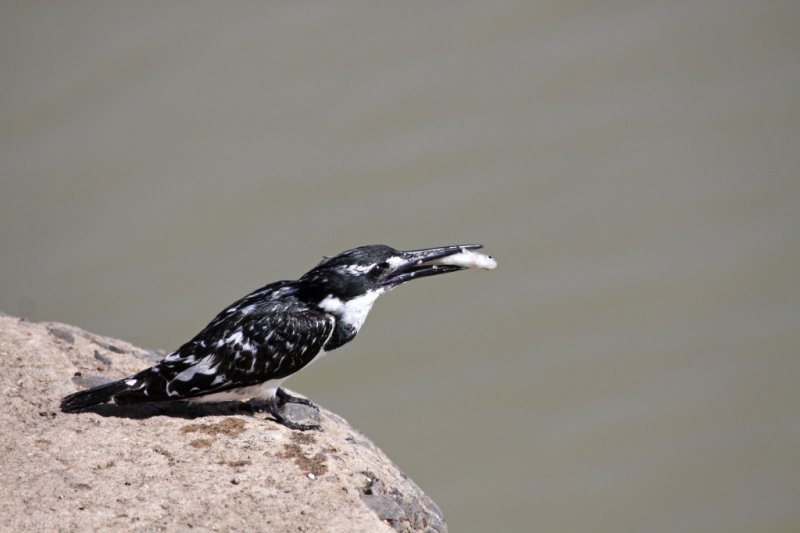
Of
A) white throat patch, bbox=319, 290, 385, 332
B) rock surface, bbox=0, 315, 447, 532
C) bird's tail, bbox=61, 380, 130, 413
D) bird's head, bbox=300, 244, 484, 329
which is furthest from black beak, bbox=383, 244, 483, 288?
bird's tail, bbox=61, 380, 130, 413

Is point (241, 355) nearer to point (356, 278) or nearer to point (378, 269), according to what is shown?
point (356, 278)

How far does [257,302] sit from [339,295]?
0.46 metres

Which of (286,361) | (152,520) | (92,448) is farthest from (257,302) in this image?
(152,520)

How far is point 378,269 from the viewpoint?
5.49 m

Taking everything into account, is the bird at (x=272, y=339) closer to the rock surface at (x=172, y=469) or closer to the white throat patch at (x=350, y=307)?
the white throat patch at (x=350, y=307)

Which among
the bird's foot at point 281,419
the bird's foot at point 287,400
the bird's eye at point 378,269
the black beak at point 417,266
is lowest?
the bird's foot at point 281,419

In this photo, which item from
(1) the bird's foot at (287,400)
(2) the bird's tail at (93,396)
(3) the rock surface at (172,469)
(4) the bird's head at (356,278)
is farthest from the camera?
(1) the bird's foot at (287,400)

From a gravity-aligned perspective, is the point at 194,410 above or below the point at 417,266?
below

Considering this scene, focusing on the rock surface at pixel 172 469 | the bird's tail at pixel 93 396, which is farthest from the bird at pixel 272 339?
the rock surface at pixel 172 469

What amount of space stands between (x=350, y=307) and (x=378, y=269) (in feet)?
0.89

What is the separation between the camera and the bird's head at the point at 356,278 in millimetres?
5359

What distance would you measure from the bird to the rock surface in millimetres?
139

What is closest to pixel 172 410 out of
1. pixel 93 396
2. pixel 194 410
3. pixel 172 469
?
pixel 194 410

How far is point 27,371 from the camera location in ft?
17.5
